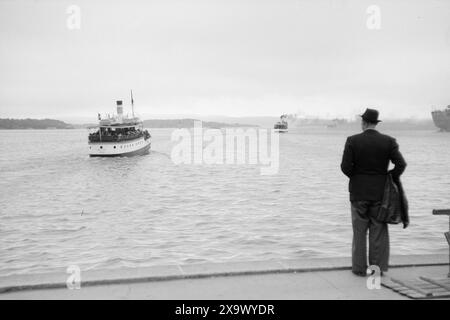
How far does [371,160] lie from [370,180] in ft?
0.84

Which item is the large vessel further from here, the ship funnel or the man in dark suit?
the man in dark suit

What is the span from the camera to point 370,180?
6.07 m

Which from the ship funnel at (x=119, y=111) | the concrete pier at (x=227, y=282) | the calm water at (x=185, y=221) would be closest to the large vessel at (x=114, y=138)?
the ship funnel at (x=119, y=111)

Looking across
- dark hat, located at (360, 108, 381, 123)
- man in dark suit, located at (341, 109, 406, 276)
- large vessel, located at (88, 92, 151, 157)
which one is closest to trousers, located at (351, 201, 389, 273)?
man in dark suit, located at (341, 109, 406, 276)

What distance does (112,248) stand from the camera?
1501 cm

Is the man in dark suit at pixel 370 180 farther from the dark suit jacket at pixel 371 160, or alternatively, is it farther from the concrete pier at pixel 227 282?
the concrete pier at pixel 227 282

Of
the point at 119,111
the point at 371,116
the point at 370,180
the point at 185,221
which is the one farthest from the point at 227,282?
the point at 119,111

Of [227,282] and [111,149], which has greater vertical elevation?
[227,282]

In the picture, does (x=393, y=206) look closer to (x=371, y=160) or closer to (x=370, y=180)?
(x=370, y=180)

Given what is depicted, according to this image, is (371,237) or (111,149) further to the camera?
(111,149)

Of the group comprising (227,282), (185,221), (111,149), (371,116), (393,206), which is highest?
(371,116)

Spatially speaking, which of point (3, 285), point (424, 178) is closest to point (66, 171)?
point (424, 178)

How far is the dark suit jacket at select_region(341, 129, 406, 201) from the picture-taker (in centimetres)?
600
